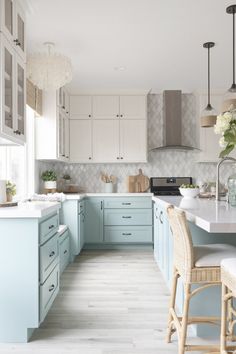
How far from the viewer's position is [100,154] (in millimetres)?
5574

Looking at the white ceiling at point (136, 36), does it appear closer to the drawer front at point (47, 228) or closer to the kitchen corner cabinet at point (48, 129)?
the kitchen corner cabinet at point (48, 129)

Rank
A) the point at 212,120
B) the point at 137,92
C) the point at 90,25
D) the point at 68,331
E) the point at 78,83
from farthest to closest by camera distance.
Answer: the point at 137,92 < the point at 78,83 < the point at 212,120 < the point at 90,25 < the point at 68,331

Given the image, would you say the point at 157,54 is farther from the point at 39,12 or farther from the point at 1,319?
the point at 1,319

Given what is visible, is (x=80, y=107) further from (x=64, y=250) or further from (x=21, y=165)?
(x=64, y=250)

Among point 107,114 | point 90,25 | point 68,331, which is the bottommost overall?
point 68,331

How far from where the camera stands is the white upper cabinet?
93.1 inches

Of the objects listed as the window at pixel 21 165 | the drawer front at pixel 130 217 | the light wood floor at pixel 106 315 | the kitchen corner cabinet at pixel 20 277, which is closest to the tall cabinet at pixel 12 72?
the kitchen corner cabinet at pixel 20 277

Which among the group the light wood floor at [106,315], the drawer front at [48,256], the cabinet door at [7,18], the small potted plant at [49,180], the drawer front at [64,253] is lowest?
the light wood floor at [106,315]

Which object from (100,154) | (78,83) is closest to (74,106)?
(78,83)

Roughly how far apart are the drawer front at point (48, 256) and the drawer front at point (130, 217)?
2389 millimetres

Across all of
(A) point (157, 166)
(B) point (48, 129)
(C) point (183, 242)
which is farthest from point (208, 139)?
(C) point (183, 242)

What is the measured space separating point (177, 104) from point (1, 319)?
432 centimetres

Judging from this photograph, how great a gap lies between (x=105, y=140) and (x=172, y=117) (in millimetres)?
1141

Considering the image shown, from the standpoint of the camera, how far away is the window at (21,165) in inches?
148
